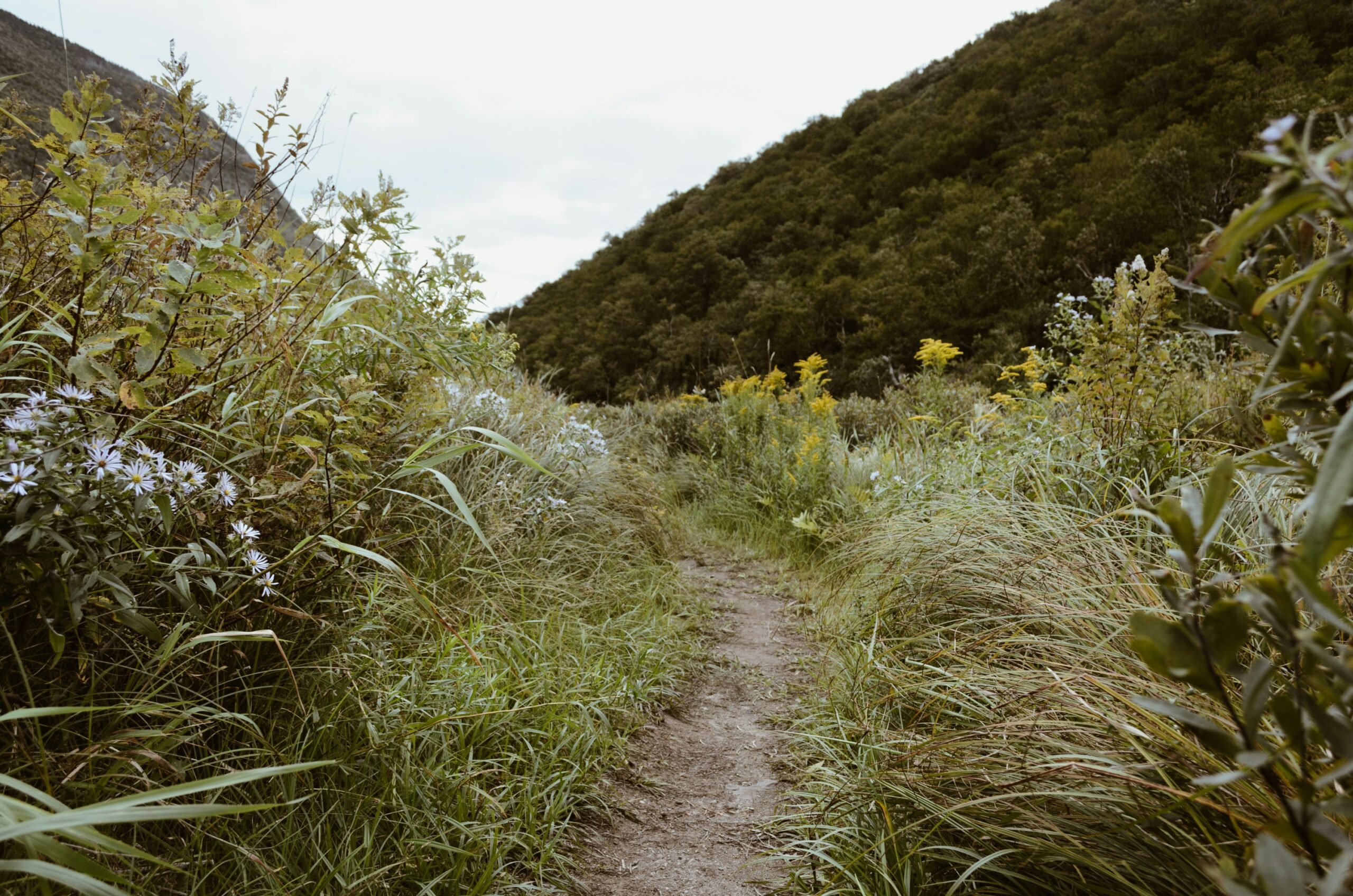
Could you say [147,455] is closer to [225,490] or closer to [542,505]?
[225,490]

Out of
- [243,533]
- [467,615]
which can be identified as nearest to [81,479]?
[243,533]

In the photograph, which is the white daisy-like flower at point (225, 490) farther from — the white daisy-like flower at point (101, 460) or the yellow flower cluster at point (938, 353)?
the yellow flower cluster at point (938, 353)

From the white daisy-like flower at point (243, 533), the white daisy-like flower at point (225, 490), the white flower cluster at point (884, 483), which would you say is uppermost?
the white daisy-like flower at point (225, 490)

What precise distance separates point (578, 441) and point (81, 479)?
2.96 metres

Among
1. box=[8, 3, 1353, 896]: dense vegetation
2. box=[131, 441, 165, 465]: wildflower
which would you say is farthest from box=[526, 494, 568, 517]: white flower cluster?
box=[131, 441, 165, 465]: wildflower

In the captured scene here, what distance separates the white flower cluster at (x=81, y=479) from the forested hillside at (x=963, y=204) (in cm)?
1008

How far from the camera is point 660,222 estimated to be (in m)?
24.5

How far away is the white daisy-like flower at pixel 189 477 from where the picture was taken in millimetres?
1195

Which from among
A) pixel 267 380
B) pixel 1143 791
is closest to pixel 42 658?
pixel 267 380

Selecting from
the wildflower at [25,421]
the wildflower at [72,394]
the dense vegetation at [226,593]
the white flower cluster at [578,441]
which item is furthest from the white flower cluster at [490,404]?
the wildflower at [25,421]

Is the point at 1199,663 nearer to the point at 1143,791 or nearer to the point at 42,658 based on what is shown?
the point at 1143,791

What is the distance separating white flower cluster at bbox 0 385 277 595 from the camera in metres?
1.00

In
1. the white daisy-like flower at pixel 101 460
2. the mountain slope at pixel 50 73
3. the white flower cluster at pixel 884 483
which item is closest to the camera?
the white daisy-like flower at pixel 101 460

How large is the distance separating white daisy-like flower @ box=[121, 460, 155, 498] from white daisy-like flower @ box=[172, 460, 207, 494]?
0.07 meters
